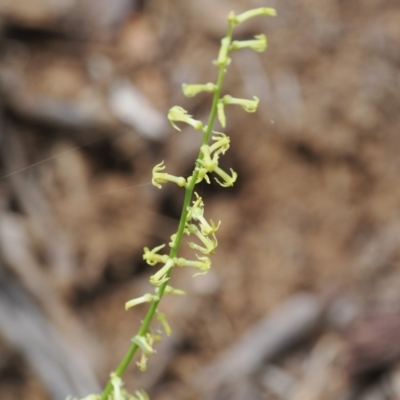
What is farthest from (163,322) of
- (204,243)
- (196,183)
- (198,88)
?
(198,88)

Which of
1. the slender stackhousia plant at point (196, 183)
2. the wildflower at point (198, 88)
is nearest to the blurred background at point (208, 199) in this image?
the slender stackhousia plant at point (196, 183)

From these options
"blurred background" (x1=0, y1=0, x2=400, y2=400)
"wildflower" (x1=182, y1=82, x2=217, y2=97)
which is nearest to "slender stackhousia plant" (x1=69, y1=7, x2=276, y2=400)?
"wildflower" (x1=182, y1=82, x2=217, y2=97)

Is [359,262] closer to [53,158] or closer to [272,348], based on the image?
[272,348]

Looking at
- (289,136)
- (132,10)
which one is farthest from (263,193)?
(132,10)

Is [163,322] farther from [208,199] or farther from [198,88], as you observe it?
[208,199]

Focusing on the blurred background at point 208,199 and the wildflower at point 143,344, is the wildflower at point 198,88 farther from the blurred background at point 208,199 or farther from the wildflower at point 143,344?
the blurred background at point 208,199

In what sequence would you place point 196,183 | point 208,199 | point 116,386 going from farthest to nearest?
point 208,199, point 116,386, point 196,183

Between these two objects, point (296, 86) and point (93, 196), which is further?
point (296, 86)

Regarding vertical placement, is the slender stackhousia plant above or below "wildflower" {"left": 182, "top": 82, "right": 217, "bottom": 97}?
below

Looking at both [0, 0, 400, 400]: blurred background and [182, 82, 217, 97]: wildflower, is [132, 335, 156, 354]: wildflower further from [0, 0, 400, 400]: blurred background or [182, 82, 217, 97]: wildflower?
[0, 0, 400, 400]: blurred background
